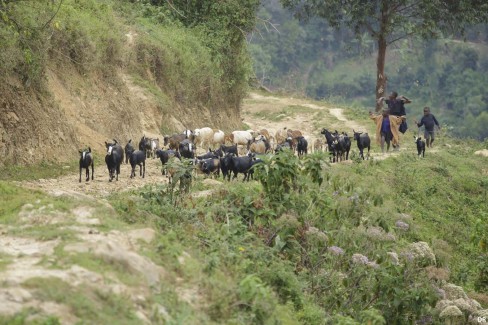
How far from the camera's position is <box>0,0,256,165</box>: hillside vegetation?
17.2m

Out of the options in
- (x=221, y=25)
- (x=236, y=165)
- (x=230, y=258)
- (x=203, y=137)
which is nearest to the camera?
(x=230, y=258)

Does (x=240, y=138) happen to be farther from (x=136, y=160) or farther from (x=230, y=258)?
(x=230, y=258)

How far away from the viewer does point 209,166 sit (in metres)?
17.1

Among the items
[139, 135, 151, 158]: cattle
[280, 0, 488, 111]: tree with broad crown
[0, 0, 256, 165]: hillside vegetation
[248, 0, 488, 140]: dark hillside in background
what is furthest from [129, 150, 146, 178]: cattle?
[248, 0, 488, 140]: dark hillside in background

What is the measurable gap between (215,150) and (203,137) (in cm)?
401

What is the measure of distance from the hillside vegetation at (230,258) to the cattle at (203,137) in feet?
25.8

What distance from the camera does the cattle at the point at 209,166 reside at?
17.1 m

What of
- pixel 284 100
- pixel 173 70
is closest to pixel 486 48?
pixel 284 100

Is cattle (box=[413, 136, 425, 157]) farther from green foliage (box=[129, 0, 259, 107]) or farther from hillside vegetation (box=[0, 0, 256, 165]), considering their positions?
green foliage (box=[129, 0, 259, 107])

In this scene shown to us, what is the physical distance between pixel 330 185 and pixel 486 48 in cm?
5667

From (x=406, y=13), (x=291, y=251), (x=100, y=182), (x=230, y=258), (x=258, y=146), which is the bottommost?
(x=291, y=251)

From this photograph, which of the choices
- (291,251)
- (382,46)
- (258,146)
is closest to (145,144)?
(258,146)

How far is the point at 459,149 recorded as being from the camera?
95.4 ft

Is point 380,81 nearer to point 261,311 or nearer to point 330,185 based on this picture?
point 330,185
